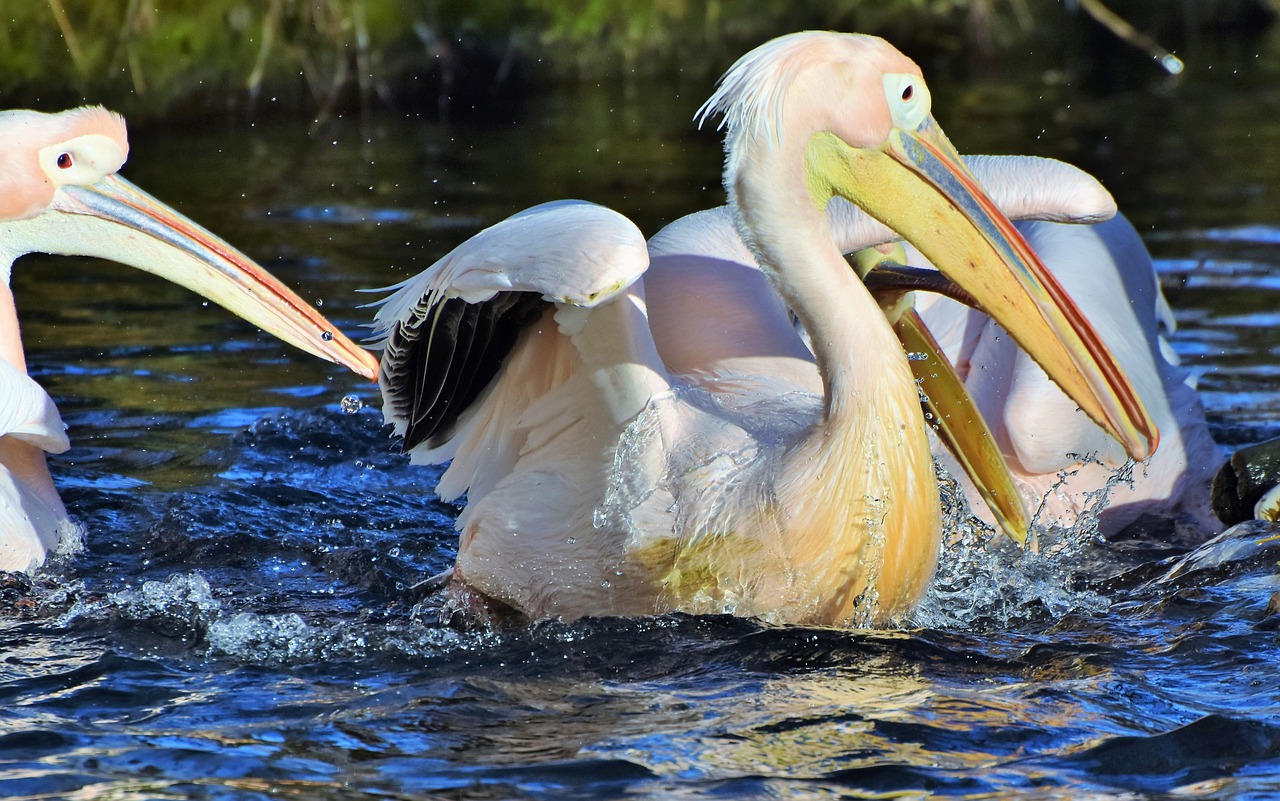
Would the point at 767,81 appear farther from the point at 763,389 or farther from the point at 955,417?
the point at 955,417

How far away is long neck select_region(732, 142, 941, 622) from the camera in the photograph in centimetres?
344

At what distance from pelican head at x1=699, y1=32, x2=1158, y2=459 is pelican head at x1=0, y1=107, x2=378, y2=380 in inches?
54.5

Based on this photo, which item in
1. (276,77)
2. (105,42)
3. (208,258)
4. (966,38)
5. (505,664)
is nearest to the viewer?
(505,664)

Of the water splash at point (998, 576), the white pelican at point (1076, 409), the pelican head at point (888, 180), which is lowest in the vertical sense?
the water splash at point (998, 576)

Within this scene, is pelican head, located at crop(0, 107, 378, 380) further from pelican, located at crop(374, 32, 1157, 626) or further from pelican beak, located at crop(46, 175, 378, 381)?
pelican, located at crop(374, 32, 1157, 626)

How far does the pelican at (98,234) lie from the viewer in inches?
171

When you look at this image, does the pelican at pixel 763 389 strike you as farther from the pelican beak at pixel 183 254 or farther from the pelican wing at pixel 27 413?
the pelican wing at pixel 27 413

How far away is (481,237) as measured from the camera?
355 centimetres

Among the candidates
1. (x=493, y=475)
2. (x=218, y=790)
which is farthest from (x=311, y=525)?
(x=218, y=790)

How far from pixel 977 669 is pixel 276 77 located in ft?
32.2

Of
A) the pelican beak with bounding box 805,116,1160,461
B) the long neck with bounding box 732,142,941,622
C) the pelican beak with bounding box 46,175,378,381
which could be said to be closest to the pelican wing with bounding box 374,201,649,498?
the long neck with bounding box 732,142,941,622

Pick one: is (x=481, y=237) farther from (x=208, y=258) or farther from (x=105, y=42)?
(x=105, y=42)

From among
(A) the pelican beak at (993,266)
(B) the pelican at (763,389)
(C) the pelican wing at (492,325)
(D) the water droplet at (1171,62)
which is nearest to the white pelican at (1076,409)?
(A) the pelican beak at (993,266)

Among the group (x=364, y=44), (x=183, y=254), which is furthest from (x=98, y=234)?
(x=364, y=44)
